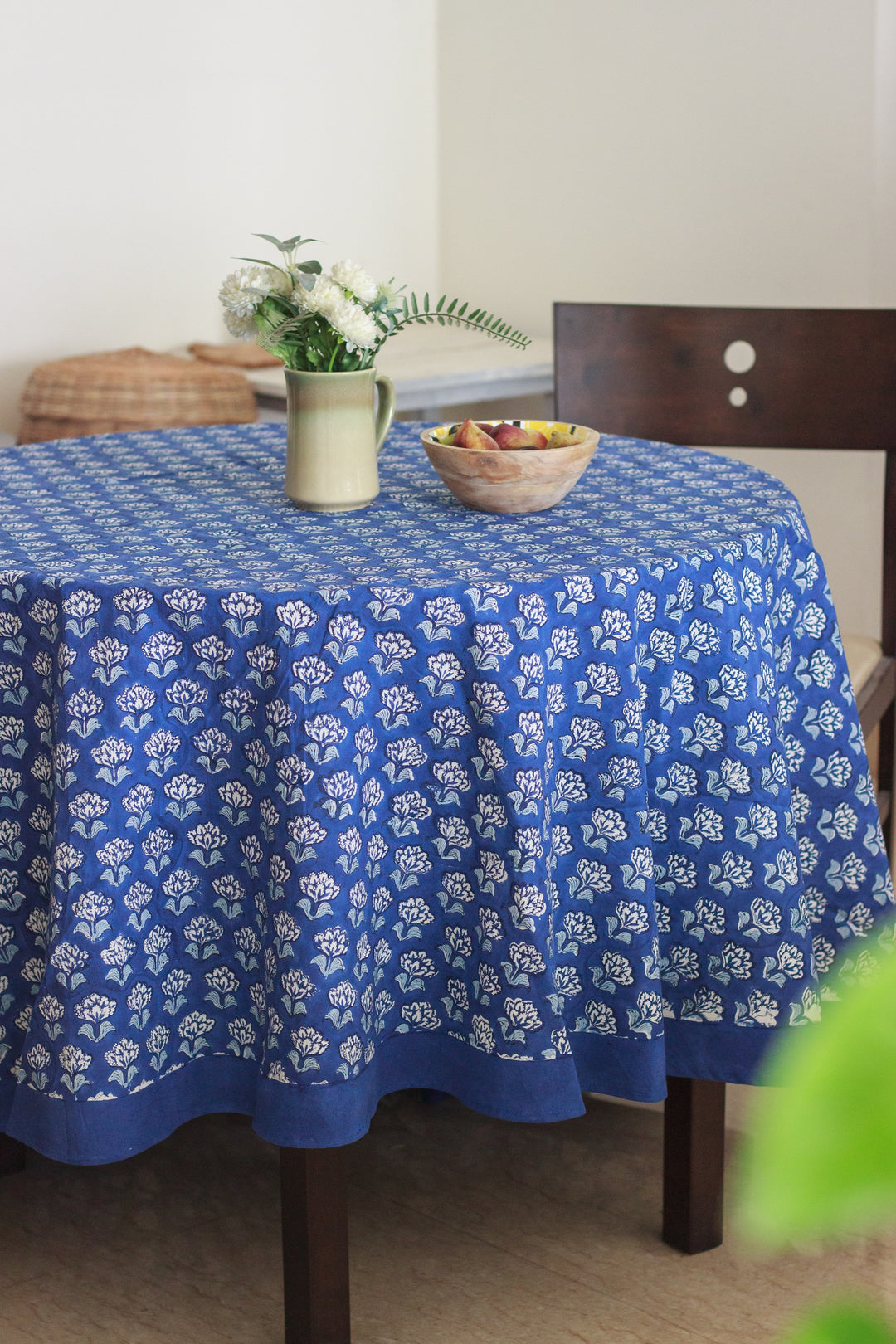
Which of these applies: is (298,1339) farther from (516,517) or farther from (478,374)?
(478,374)

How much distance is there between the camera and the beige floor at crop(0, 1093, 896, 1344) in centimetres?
138

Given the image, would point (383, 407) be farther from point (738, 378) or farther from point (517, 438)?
point (738, 378)

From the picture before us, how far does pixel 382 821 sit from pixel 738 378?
1.22m

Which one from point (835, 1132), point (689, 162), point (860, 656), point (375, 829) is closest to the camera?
point (835, 1132)

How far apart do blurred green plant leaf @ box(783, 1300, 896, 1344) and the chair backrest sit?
2.00 m

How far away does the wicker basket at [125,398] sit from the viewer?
111 inches

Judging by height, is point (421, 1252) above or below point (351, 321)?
below

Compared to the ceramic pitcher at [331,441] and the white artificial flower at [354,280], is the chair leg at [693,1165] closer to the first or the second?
the ceramic pitcher at [331,441]

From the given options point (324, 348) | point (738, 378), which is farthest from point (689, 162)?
point (324, 348)

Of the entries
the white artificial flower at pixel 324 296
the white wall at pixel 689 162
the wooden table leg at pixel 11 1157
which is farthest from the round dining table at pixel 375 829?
the white wall at pixel 689 162

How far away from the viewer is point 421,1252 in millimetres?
1499

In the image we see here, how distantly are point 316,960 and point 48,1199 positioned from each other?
679 millimetres

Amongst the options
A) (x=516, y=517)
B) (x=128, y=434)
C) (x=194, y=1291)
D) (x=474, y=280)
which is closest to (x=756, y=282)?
(x=474, y=280)

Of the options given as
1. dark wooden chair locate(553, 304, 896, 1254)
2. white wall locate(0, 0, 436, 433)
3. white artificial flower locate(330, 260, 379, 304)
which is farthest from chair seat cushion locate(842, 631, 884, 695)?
white wall locate(0, 0, 436, 433)
